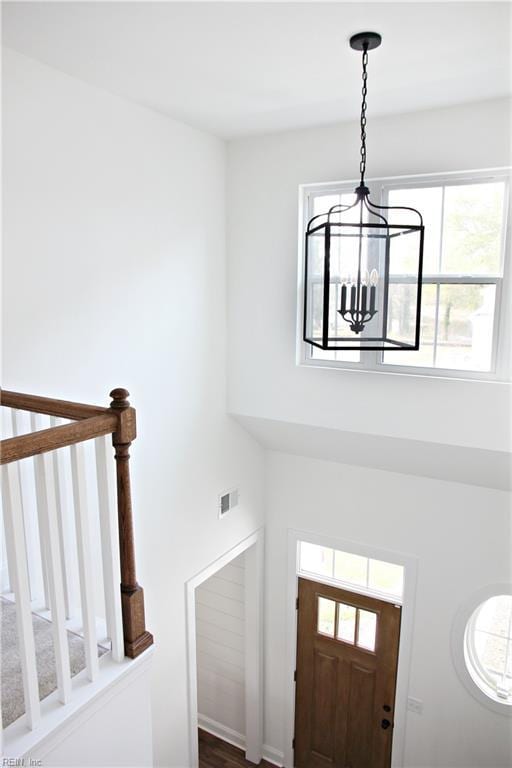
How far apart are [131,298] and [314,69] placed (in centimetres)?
152

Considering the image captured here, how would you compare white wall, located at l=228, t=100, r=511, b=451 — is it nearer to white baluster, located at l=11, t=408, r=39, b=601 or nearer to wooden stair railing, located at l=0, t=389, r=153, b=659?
white baluster, located at l=11, t=408, r=39, b=601

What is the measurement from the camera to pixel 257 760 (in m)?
4.95

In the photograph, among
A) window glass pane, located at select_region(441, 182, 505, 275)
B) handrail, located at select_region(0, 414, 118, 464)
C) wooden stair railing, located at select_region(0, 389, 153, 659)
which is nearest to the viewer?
handrail, located at select_region(0, 414, 118, 464)

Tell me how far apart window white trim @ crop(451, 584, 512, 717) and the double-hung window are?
64.2 inches

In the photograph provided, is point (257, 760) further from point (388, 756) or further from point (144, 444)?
point (144, 444)

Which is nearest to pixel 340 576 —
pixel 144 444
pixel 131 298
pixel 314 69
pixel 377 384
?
pixel 377 384

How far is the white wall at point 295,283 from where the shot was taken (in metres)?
3.19

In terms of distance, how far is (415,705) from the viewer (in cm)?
420

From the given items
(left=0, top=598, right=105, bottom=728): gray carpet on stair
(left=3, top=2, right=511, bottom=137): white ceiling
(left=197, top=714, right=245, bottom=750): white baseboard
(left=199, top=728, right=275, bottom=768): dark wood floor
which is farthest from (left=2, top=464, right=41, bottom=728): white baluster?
(left=197, top=714, right=245, bottom=750): white baseboard

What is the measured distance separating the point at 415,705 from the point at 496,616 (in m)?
0.93

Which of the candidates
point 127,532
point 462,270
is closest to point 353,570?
point 462,270

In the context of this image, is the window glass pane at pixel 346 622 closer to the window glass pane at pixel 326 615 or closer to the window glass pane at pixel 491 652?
the window glass pane at pixel 326 615

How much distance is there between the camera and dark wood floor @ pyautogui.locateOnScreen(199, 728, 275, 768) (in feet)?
16.1

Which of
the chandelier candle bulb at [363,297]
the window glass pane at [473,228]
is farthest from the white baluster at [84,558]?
the window glass pane at [473,228]
